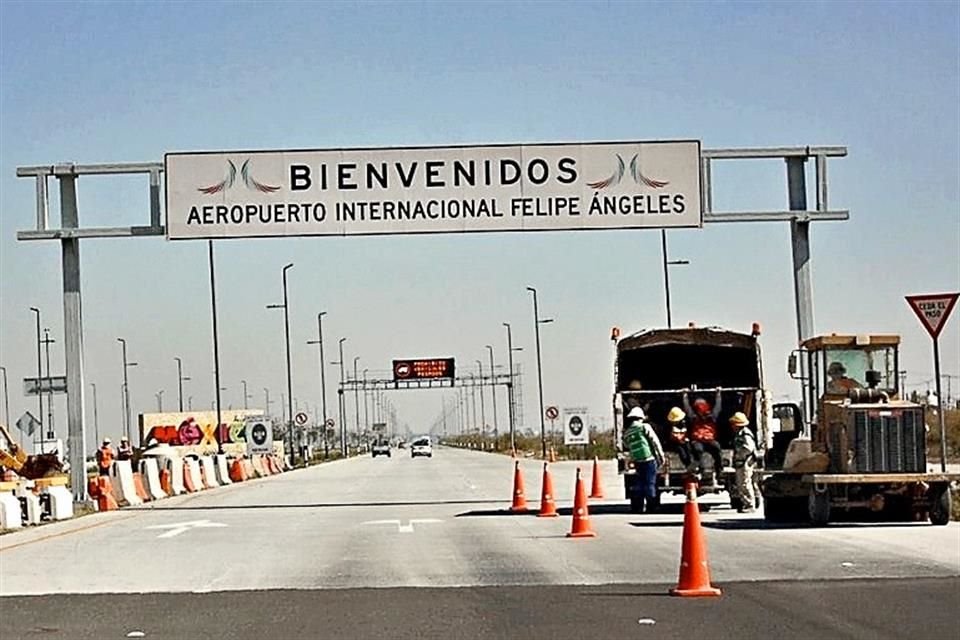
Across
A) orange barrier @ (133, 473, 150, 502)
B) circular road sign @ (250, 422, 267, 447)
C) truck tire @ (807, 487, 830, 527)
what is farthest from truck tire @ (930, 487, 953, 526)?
circular road sign @ (250, 422, 267, 447)


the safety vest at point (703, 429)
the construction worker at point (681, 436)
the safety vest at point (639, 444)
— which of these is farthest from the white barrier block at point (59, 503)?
the safety vest at point (703, 429)

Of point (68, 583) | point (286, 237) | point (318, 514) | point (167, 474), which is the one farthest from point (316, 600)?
point (167, 474)

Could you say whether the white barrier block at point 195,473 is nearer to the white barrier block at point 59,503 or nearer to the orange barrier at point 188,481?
the orange barrier at point 188,481

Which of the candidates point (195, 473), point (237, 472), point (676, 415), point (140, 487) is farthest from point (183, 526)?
point (237, 472)

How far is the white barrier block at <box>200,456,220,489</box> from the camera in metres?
53.2

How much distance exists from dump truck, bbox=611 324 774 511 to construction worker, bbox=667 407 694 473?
0.16m

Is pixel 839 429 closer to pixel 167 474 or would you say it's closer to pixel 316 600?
pixel 316 600

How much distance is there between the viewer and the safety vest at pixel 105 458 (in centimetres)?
4192

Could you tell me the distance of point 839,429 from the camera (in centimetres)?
2400

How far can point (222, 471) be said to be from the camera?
57188 mm

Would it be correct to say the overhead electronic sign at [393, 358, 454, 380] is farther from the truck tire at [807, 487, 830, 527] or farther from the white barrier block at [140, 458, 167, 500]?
the truck tire at [807, 487, 830, 527]

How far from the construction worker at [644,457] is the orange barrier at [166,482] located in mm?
19657

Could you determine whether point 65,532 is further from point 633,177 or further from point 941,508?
point 941,508

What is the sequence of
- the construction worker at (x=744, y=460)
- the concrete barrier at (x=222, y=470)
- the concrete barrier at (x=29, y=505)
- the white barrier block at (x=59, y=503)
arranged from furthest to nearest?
the concrete barrier at (x=222, y=470)
the white barrier block at (x=59, y=503)
the concrete barrier at (x=29, y=505)
the construction worker at (x=744, y=460)
